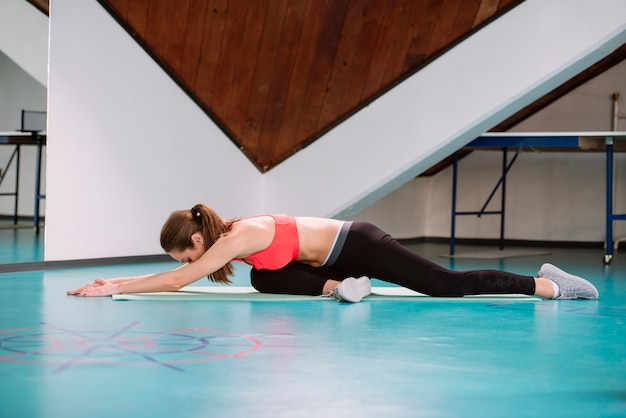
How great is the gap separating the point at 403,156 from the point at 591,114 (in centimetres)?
369

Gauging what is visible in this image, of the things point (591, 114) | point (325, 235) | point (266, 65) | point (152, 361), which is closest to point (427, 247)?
point (591, 114)

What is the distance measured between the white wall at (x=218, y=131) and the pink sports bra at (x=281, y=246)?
1.95m

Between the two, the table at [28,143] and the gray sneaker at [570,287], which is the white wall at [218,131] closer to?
the table at [28,143]

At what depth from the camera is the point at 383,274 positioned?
3527 mm

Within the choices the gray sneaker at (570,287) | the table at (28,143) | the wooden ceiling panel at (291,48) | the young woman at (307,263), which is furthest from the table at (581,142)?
the table at (28,143)

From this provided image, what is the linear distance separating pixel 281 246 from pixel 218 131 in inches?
113

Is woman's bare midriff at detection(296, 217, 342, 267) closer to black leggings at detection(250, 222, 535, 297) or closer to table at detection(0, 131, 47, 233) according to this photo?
black leggings at detection(250, 222, 535, 297)

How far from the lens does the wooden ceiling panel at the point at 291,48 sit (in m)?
5.42

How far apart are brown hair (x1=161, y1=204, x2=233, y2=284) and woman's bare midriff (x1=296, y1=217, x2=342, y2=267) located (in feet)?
1.10

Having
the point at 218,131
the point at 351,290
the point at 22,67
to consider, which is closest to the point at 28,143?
the point at 22,67

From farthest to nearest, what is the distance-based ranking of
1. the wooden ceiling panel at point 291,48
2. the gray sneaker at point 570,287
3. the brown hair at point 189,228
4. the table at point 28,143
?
the wooden ceiling panel at point 291,48 → the table at point 28,143 → the gray sneaker at point 570,287 → the brown hair at point 189,228

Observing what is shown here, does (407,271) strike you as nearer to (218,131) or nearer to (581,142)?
(218,131)

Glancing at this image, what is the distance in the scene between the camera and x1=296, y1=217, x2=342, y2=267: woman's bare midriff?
3504 mm

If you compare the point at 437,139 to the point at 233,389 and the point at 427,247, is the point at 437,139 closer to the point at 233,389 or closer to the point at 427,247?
the point at 427,247
